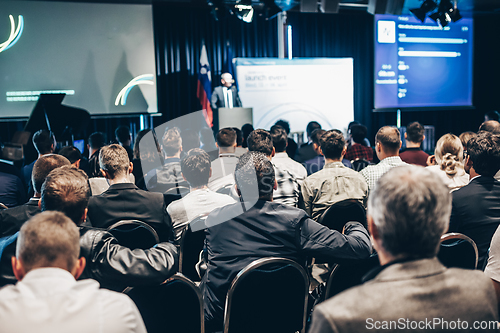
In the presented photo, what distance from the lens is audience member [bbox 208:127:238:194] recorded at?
11.1 ft

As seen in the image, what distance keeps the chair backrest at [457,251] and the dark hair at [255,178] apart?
814 mm

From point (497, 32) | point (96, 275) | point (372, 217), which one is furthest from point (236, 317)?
point (497, 32)

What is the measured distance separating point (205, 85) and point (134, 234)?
5.85 meters

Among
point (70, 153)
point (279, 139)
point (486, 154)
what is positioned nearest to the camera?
point (486, 154)

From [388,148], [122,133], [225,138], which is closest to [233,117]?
[122,133]

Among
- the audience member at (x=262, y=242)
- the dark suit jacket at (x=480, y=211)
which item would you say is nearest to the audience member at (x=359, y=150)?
the dark suit jacket at (x=480, y=211)

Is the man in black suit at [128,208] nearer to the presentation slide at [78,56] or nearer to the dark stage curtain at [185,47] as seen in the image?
the presentation slide at [78,56]

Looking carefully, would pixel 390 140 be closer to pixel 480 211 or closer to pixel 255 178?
pixel 480 211

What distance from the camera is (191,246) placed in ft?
7.52

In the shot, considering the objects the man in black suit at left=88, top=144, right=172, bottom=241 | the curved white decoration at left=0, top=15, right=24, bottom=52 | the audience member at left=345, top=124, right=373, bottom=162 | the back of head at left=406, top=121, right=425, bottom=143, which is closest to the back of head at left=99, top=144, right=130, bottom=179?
the man in black suit at left=88, top=144, right=172, bottom=241

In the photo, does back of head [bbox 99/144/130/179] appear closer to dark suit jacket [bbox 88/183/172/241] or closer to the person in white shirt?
dark suit jacket [bbox 88/183/172/241]

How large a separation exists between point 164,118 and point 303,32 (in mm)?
3620

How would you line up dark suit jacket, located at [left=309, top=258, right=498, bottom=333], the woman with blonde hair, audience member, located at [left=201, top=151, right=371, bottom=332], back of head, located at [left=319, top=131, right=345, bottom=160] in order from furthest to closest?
back of head, located at [left=319, top=131, right=345, bottom=160] < the woman with blonde hair < audience member, located at [left=201, top=151, right=371, bottom=332] < dark suit jacket, located at [left=309, top=258, right=498, bottom=333]

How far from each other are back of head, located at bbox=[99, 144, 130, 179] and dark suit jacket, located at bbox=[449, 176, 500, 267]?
2.01 metres
